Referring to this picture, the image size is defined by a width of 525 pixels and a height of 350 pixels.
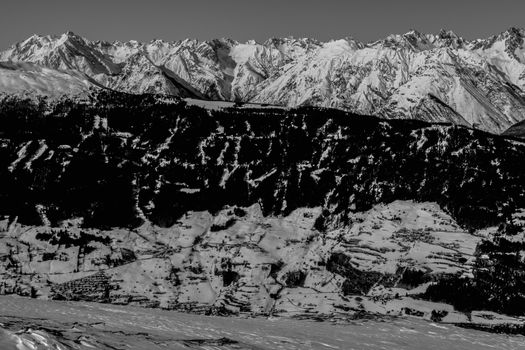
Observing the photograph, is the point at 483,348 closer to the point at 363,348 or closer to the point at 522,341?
the point at 522,341

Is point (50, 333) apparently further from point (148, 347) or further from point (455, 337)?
point (455, 337)

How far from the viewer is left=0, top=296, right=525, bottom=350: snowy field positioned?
225 ft

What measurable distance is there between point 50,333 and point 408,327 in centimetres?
13999

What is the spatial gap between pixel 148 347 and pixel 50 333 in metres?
11.7

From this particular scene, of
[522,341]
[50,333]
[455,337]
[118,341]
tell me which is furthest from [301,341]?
[522,341]

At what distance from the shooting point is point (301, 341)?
379 feet

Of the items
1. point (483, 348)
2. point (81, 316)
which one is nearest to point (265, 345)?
point (81, 316)

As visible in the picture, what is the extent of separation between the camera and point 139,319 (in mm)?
143250

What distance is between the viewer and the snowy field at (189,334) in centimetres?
6850

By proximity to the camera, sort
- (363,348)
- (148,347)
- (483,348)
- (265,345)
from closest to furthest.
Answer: (148,347)
(265,345)
(363,348)
(483,348)

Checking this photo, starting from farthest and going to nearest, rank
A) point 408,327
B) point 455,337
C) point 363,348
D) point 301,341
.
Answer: point 408,327
point 455,337
point 363,348
point 301,341

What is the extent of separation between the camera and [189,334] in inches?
4380

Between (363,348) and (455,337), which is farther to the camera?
(455,337)

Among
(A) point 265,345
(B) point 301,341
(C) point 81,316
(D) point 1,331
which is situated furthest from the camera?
(C) point 81,316
